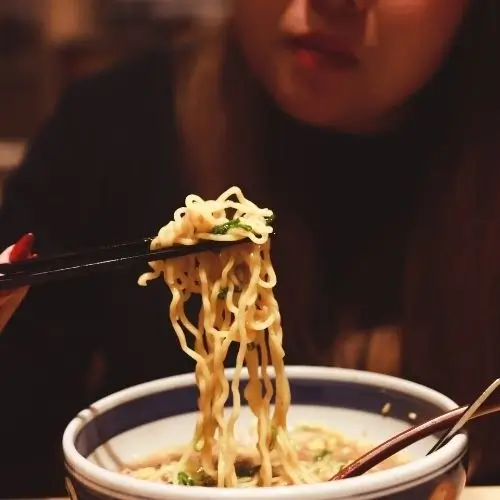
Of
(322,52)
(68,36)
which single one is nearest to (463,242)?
(322,52)

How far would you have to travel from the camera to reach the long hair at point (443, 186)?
1149 millimetres

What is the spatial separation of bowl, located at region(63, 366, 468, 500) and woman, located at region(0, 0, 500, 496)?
0.19 metres

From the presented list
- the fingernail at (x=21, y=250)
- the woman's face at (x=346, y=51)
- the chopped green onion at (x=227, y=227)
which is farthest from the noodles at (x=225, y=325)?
the woman's face at (x=346, y=51)

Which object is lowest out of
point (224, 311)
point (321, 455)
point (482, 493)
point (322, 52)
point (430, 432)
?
point (482, 493)

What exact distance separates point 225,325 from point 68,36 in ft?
1.79

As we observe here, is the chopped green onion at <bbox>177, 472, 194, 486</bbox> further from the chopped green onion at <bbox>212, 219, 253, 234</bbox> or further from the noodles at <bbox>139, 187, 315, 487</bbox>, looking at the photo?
the chopped green onion at <bbox>212, 219, 253, 234</bbox>

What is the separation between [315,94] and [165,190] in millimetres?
296

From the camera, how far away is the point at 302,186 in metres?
1.20

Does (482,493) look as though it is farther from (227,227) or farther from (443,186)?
(227,227)

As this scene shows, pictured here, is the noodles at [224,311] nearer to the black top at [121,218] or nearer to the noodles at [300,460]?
the noodles at [300,460]

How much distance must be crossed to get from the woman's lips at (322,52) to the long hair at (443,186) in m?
0.09

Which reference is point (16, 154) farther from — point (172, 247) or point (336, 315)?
point (336, 315)

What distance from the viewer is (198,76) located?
1.15 m

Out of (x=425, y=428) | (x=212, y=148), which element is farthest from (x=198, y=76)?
(x=425, y=428)
